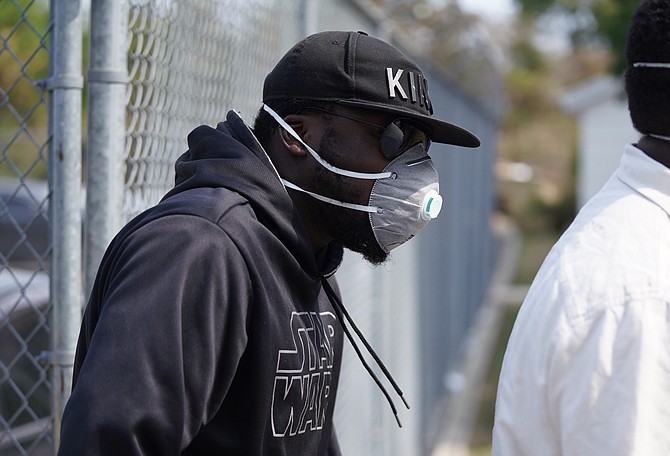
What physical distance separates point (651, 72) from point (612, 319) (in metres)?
0.58

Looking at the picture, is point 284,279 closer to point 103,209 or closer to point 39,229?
point 103,209

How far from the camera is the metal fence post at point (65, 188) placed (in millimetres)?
2246

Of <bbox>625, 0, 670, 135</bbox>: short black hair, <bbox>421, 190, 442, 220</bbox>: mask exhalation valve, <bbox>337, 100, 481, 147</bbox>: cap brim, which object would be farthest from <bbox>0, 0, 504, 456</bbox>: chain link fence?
<bbox>625, 0, 670, 135</bbox>: short black hair

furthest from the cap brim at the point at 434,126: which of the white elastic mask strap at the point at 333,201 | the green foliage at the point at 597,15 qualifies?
the green foliage at the point at 597,15

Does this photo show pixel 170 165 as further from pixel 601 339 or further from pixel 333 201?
pixel 601 339

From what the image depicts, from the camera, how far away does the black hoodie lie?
5.45 ft

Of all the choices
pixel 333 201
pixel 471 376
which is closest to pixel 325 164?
pixel 333 201

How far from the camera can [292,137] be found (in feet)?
7.22

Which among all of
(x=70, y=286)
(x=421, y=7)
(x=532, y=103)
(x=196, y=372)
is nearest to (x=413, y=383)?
(x=421, y=7)

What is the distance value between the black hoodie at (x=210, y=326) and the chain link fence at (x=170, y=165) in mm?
316

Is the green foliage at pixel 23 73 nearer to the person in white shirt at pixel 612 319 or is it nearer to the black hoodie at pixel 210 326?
Answer: the black hoodie at pixel 210 326

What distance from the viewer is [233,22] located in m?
3.12

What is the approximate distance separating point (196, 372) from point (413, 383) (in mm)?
4917

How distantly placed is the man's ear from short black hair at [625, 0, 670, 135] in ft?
2.43
